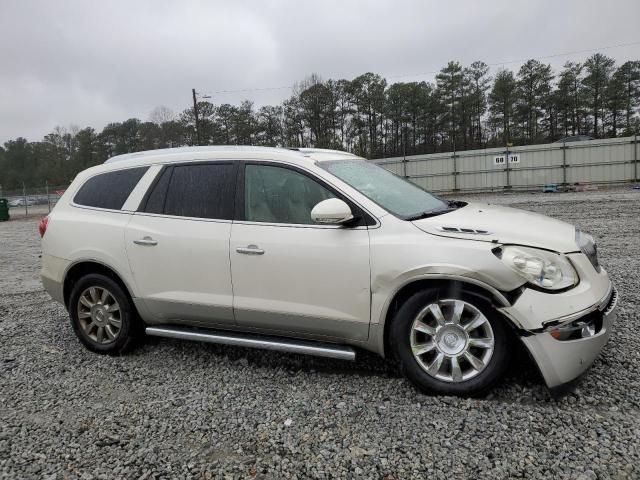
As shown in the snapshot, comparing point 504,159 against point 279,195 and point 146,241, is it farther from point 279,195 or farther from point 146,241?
point 146,241

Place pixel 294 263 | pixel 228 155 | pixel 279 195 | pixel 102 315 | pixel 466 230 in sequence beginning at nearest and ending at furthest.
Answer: pixel 466 230 → pixel 294 263 → pixel 279 195 → pixel 228 155 → pixel 102 315

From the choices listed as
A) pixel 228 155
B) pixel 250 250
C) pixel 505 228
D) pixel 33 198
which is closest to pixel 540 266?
pixel 505 228

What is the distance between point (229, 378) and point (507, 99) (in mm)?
61985

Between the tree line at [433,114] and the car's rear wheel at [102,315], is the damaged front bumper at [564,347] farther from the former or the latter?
the tree line at [433,114]

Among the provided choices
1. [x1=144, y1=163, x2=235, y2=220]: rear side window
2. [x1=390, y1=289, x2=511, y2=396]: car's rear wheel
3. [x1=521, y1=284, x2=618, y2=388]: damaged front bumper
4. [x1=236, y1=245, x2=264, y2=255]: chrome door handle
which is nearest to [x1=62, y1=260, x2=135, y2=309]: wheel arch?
[x1=144, y1=163, x2=235, y2=220]: rear side window

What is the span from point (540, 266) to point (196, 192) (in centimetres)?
259

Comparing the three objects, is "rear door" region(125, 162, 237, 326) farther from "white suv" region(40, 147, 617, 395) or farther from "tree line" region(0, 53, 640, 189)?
"tree line" region(0, 53, 640, 189)

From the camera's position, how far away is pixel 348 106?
6203 cm

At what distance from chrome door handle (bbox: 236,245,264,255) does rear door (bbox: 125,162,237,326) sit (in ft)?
0.44

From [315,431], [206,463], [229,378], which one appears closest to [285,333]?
[229,378]

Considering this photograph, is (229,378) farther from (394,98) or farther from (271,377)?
(394,98)

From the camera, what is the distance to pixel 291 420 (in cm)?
299

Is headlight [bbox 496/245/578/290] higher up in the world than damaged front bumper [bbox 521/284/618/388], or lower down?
higher up

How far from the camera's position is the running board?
329 centimetres
